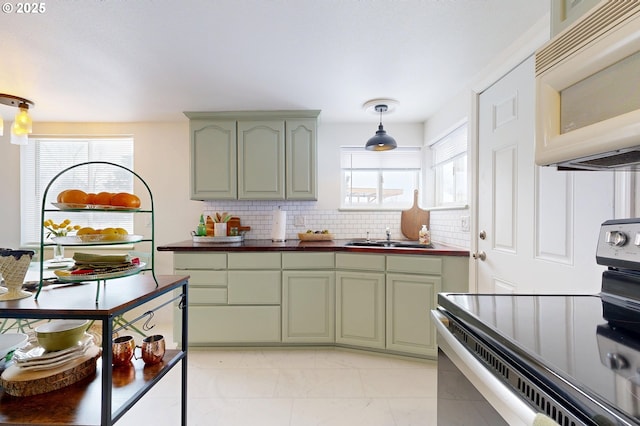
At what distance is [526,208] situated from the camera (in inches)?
67.7

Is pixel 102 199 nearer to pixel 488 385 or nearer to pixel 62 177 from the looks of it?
pixel 488 385

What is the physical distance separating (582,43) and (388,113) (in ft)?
7.76

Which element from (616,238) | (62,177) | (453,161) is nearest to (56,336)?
(616,238)

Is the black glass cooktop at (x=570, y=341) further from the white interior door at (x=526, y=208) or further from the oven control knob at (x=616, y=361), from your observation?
the white interior door at (x=526, y=208)

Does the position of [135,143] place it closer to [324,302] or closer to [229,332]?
[229,332]

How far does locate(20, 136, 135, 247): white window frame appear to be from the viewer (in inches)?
135

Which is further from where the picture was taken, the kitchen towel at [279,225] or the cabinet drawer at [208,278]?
the kitchen towel at [279,225]

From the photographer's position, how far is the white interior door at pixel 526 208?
4.41 feet

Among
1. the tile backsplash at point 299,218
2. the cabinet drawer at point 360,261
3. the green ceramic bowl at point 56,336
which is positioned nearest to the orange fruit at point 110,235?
the green ceramic bowl at point 56,336

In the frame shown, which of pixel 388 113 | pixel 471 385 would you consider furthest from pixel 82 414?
pixel 388 113

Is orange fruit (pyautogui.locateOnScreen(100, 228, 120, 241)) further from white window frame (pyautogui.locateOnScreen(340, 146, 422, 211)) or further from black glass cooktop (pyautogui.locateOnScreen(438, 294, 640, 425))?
white window frame (pyautogui.locateOnScreen(340, 146, 422, 211))

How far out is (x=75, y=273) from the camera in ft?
3.42

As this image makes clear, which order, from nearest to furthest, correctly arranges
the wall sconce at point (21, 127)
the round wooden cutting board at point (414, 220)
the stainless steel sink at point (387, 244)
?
the wall sconce at point (21, 127)
the stainless steel sink at point (387, 244)
the round wooden cutting board at point (414, 220)

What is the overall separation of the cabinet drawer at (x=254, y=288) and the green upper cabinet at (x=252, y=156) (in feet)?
2.72
